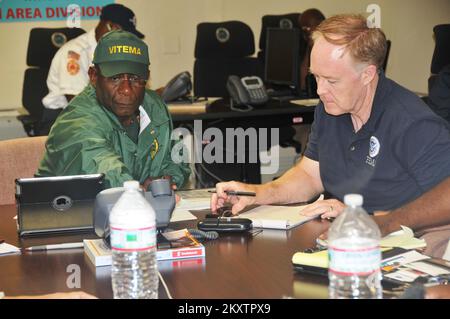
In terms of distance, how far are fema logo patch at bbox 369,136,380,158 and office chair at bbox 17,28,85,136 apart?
12.9 ft

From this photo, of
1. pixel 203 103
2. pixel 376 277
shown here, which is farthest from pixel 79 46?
pixel 376 277

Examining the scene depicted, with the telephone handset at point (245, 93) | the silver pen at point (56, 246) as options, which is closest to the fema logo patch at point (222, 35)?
the telephone handset at point (245, 93)

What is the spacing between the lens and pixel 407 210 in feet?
7.23

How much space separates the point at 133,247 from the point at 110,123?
4.32 feet

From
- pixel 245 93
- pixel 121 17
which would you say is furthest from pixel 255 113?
pixel 121 17

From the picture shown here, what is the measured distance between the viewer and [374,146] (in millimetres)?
2439

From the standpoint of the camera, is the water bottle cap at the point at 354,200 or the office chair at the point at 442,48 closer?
the water bottle cap at the point at 354,200

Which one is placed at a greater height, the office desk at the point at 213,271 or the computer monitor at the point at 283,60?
the computer monitor at the point at 283,60

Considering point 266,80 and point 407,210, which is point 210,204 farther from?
point 266,80

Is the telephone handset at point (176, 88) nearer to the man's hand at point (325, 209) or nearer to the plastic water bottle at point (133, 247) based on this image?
the man's hand at point (325, 209)

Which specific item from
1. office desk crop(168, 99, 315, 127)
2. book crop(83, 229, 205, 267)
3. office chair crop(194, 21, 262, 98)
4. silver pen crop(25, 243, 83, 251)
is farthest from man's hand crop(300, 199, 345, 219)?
office chair crop(194, 21, 262, 98)

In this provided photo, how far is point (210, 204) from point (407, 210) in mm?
669

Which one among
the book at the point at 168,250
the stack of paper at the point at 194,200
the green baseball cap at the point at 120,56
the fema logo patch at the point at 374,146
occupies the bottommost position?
the stack of paper at the point at 194,200

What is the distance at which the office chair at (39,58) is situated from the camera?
596cm
